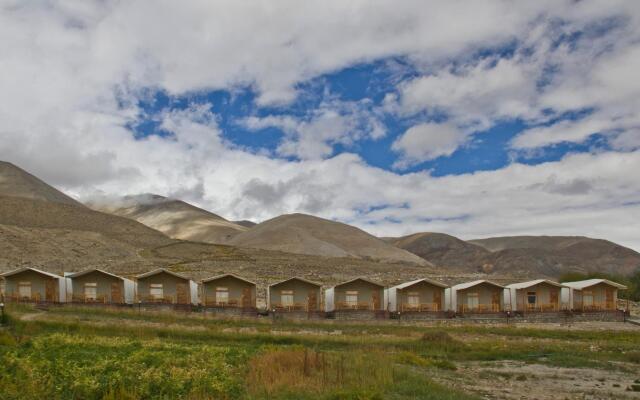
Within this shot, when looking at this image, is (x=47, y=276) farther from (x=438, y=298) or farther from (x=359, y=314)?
(x=438, y=298)

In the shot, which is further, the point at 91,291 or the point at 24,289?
the point at 91,291

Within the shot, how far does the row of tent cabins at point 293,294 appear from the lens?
46062mm

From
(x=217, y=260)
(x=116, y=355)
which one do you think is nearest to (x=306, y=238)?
(x=217, y=260)

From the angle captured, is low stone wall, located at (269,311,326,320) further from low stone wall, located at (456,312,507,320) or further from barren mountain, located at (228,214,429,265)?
barren mountain, located at (228,214,429,265)

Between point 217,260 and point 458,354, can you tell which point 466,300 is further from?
point 217,260

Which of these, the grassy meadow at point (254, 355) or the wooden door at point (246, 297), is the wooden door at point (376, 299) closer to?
the grassy meadow at point (254, 355)

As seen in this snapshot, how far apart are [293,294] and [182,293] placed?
828 centimetres

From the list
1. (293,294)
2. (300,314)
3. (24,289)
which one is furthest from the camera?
(293,294)

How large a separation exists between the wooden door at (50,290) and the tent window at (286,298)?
53.6ft

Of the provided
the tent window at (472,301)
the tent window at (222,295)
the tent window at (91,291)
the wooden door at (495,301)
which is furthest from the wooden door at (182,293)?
the wooden door at (495,301)

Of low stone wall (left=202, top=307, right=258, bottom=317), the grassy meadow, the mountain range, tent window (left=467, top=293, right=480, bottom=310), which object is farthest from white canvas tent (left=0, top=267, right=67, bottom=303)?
tent window (left=467, top=293, right=480, bottom=310)

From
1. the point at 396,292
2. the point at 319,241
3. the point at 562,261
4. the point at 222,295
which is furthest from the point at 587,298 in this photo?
the point at 562,261

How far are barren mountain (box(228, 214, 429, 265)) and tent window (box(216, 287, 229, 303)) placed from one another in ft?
319

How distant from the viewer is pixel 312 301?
4766cm
